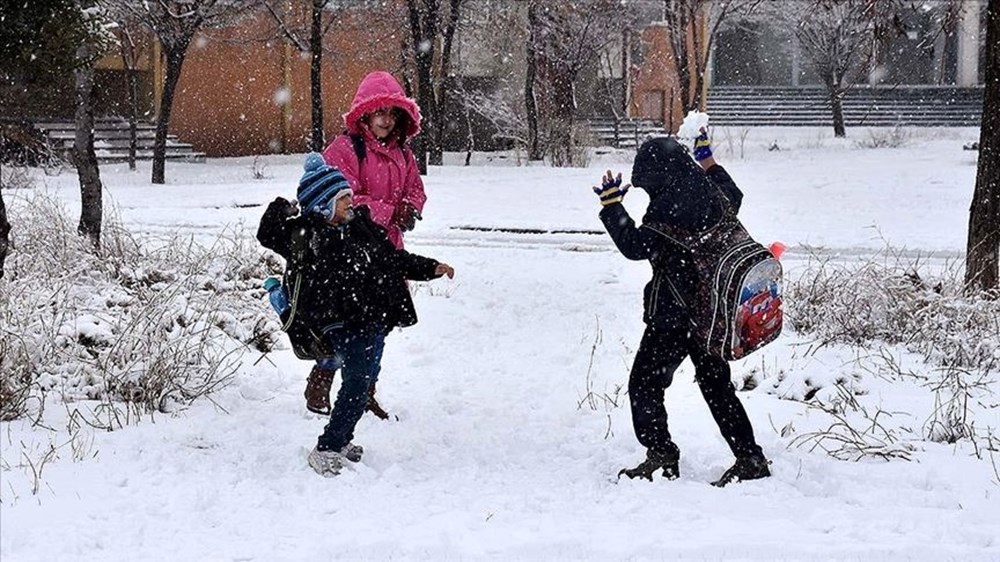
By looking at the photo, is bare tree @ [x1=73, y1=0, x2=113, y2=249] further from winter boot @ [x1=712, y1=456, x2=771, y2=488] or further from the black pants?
winter boot @ [x1=712, y1=456, x2=771, y2=488]

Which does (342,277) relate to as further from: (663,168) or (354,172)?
(663,168)

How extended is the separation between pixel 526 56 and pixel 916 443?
80.0 ft

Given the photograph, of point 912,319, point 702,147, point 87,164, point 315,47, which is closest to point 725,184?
point 702,147

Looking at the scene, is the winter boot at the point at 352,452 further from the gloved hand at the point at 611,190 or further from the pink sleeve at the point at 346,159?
the gloved hand at the point at 611,190

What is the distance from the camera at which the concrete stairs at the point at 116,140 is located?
26.8m

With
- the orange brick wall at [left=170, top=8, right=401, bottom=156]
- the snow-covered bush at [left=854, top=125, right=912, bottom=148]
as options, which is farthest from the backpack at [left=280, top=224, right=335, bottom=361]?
the snow-covered bush at [left=854, top=125, right=912, bottom=148]

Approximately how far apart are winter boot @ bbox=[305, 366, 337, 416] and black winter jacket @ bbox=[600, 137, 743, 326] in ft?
6.18

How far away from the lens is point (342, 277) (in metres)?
4.84

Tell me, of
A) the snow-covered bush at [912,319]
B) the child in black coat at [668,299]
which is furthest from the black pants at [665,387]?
the snow-covered bush at [912,319]

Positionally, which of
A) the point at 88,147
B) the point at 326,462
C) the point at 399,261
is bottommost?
the point at 326,462

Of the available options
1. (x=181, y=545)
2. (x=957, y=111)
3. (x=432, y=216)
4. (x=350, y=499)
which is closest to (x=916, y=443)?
(x=350, y=499)

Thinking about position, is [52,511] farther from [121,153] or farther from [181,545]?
[121,153]

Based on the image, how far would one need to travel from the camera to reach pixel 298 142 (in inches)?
1255

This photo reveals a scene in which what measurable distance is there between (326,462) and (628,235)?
5.41 ft
